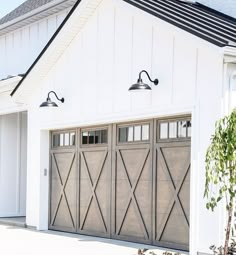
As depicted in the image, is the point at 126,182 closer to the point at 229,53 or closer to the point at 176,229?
the point at 176,229

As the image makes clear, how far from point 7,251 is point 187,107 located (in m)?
4.18

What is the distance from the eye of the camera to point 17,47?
18328 millimetres

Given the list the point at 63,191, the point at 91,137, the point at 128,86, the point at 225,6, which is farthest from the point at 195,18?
the point at 63,191

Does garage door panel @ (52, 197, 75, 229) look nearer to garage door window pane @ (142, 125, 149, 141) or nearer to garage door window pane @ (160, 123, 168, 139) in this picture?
garage door window pane @ (142, 125, 149, 141)

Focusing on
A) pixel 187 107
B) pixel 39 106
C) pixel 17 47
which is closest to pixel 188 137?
pixel 187 107

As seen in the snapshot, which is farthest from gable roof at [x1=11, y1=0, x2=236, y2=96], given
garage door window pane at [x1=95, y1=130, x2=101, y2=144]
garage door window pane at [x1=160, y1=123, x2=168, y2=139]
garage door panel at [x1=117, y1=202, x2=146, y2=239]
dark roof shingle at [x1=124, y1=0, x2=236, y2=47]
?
garage door panel at [x1=117, y1=202, x2=146, y2=239]

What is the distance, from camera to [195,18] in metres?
10.9

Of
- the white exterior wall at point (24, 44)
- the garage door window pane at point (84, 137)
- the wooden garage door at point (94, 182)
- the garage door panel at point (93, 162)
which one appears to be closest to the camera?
the wooden garage door at point (94, 182)

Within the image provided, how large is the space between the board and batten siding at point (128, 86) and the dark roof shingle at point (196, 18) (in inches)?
5.4

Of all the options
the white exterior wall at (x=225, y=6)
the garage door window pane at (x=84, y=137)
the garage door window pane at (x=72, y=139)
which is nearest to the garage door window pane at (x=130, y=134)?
the garage door window pane at (x=84, y=137)

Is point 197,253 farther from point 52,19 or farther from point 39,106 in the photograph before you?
point 52,19

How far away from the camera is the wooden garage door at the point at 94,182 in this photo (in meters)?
12.5

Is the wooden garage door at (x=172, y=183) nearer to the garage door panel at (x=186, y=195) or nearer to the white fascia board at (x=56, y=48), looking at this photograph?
the garage door panel at (x=186, y=195)

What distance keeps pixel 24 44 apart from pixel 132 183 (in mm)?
7875
